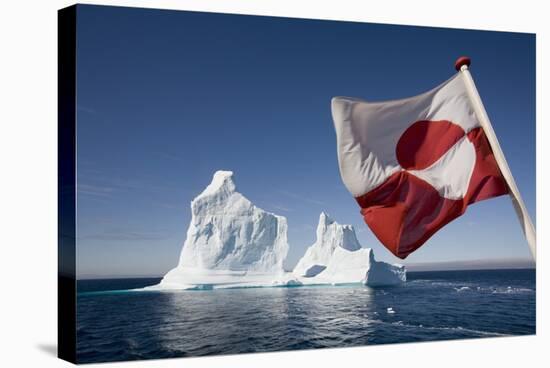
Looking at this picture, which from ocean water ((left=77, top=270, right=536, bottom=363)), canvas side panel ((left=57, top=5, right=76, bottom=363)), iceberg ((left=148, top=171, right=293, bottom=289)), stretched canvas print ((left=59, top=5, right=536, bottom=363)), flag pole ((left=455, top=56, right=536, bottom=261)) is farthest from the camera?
iceberg ((left=148, top=171, right=293, bottom=289))

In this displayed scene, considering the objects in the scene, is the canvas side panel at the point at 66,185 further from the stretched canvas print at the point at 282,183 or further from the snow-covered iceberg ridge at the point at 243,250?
the snow-covered iceberg ridge at the point at 243,250

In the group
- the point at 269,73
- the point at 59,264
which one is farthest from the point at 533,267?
the point at 59,264

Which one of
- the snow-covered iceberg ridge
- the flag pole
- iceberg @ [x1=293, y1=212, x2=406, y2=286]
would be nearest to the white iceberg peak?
the snow-covered iceberg ridge

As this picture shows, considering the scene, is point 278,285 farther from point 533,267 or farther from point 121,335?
point 533,267

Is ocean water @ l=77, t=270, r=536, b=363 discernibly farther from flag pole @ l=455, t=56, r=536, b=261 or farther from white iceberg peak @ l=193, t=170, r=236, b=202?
flag pole @ l=455, t=56, r=536, b=261

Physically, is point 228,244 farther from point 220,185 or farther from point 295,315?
point 295,315
